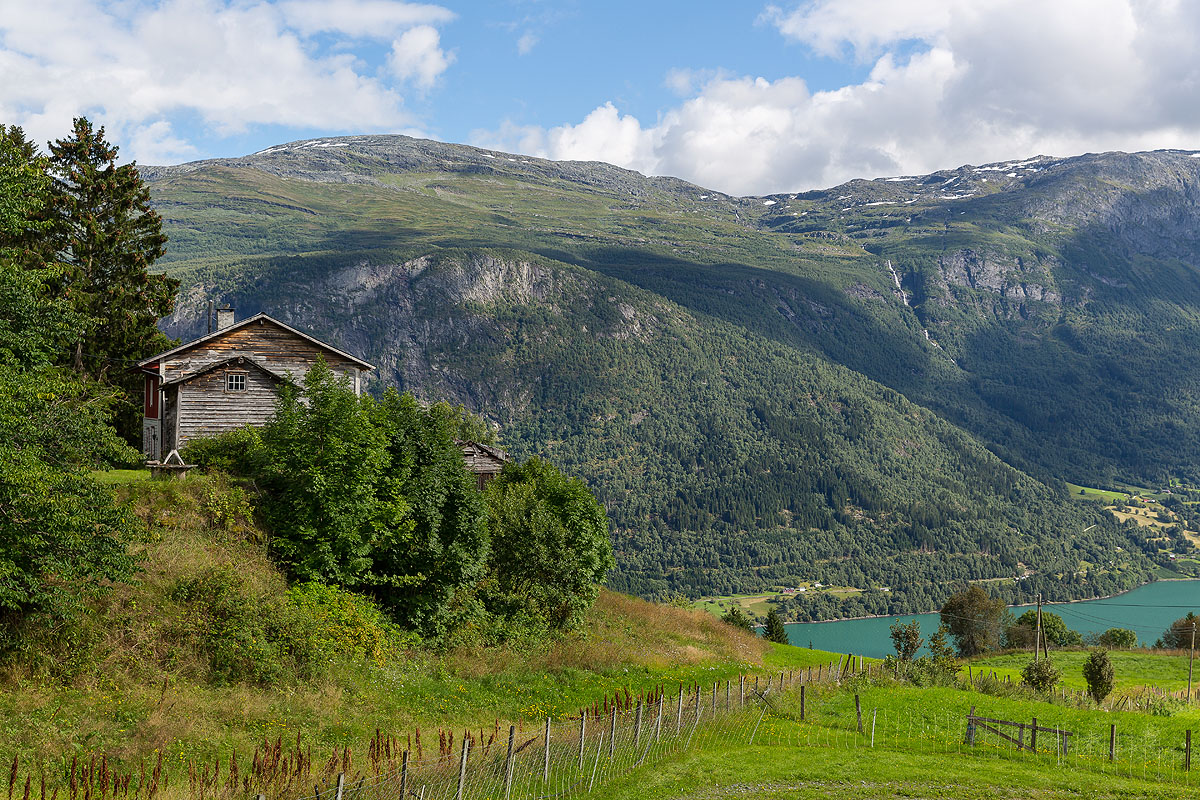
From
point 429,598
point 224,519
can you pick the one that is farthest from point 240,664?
point 429,598

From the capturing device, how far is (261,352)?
1970 inches

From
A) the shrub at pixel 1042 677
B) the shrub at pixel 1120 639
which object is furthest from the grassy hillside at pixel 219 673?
the shrub at pixel 1120 639

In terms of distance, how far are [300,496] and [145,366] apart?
20634mm

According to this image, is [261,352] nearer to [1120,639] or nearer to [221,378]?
[221,378]

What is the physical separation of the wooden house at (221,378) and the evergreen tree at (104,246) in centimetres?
459

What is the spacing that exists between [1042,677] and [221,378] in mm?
45603

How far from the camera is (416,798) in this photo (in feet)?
62.3

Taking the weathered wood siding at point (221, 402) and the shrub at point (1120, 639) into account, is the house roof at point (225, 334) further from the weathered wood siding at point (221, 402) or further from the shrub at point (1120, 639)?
the shrub at point (1120, 639)

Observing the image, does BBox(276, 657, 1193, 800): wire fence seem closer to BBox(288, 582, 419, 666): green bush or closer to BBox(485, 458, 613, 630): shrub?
BBox(288, 582, 419, 666): green bush

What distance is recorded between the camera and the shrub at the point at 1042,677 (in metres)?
48.1

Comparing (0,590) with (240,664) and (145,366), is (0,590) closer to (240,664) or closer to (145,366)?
(240,664)

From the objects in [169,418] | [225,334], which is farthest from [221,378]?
[225,334]

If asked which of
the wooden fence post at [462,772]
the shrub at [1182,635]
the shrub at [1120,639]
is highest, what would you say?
the wooden fence post at [462,772]

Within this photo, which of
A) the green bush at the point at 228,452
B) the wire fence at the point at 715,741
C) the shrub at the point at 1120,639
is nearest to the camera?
the wire fence at the point at 715,741
